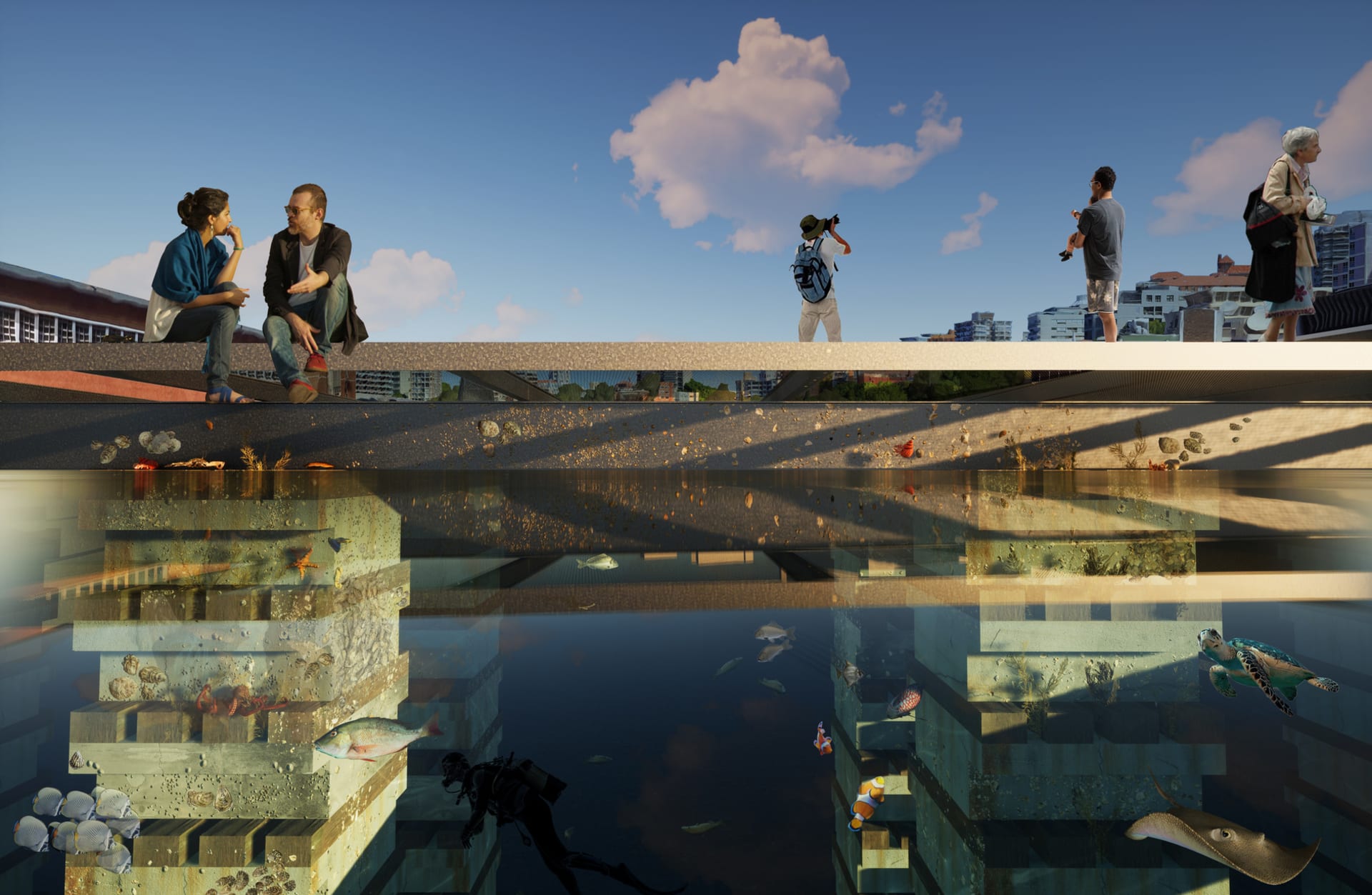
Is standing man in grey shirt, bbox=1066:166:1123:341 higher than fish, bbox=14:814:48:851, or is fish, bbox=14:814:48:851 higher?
standing man in grey shirt, bbox=1066:166:1123:341

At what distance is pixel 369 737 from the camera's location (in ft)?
4.73

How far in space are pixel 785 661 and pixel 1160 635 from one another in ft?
4.00

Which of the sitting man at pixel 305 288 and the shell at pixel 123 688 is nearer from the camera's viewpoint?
the shell at pixel 123 688

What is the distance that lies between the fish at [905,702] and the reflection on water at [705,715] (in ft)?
0.03

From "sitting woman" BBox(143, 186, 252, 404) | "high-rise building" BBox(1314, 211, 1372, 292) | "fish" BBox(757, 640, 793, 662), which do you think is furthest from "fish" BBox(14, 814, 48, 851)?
"high-rise building" BBox(1314, 211, 1372, 292)

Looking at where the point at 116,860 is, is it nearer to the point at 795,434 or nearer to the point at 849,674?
the point at 849,674

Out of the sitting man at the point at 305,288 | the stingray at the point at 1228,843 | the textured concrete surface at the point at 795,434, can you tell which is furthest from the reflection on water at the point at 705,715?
the textured concrete surface at the point at 795,434

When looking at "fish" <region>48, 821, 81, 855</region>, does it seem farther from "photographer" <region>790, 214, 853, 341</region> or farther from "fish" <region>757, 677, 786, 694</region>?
"photographer" <region>790, 214, 853, 341</region>

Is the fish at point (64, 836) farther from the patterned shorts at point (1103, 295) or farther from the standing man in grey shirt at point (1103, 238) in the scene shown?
the patterned shorts at point (1103, 295)

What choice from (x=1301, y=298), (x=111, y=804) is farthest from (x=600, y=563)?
(x=1301, y=298)

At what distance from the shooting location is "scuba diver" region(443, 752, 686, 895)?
1.08m

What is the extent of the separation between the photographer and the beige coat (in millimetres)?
4370

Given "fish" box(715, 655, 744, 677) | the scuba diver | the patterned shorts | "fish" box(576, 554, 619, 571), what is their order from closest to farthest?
the scuba diver < "fish" box(715, 655, 744, 677) < "fish" box(576, 554, 619, 571) < the patterned shorts

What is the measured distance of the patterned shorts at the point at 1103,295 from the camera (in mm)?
7633
